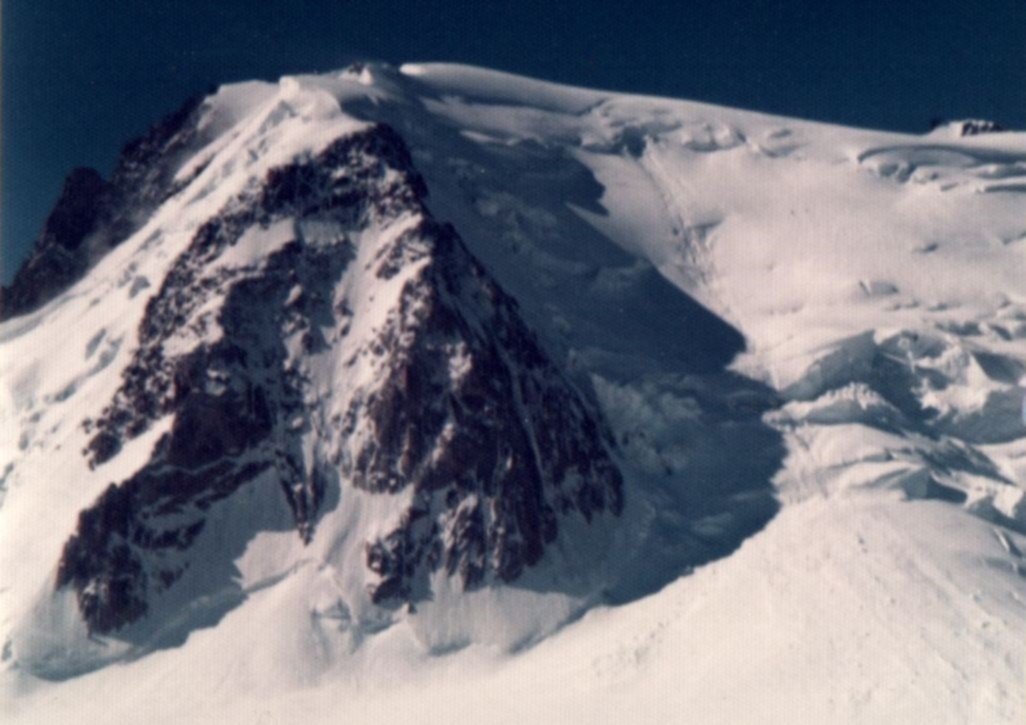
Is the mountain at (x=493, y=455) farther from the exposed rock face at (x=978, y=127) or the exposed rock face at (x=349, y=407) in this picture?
the exposed rock face at (x=978, y=127)

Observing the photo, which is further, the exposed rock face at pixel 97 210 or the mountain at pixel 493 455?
the exposed rock face at pixel 97 210

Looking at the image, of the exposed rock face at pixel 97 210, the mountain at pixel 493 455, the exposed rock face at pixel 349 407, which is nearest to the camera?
the mountain at pixel 493 455

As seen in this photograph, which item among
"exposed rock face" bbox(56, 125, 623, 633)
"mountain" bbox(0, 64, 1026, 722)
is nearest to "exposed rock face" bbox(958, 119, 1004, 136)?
"mountain" bbox(0, 64, 1026, 722)

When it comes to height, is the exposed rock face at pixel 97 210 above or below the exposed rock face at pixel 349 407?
above

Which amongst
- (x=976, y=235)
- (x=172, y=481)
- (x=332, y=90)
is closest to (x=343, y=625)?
(x=172, y=481)

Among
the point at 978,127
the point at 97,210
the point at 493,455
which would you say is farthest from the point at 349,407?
the point at 978,127

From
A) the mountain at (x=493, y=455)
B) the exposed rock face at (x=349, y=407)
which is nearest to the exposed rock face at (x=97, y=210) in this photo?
the mountain at (x=493, y=455)

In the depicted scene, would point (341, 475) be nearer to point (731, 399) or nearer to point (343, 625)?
point (343, 625)

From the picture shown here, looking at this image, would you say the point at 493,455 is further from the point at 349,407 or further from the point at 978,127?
the point at 978,127
